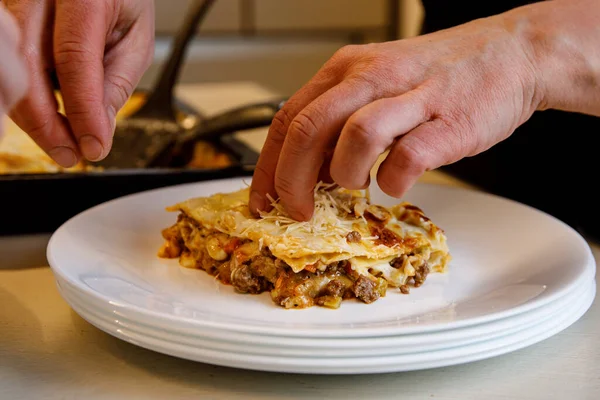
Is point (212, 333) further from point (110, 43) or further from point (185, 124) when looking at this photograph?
point (185, 124)

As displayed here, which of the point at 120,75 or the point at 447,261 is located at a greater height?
the point at 120,75

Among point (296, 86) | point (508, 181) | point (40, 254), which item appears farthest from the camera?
point (296, 86)

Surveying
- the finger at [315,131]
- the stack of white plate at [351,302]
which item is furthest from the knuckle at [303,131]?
the stack of white plate at [351,302]

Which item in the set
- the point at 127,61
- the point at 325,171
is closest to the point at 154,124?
the point at 127,61

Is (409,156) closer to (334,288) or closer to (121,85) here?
(334,288)

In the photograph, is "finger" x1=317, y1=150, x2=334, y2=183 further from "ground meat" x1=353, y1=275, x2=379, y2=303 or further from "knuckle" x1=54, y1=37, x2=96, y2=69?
"knuckle" x1=54, y1=37, x2=96, y2=69

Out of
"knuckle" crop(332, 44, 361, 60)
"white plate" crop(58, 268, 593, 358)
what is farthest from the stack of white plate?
"knuckle" crop(332, 44, 361, 60)

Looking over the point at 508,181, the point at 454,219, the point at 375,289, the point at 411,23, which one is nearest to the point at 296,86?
the point at 411,23

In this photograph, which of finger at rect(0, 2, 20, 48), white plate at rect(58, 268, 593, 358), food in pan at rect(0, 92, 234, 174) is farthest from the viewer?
food in pan at rect(0, 92, 234, 174)
